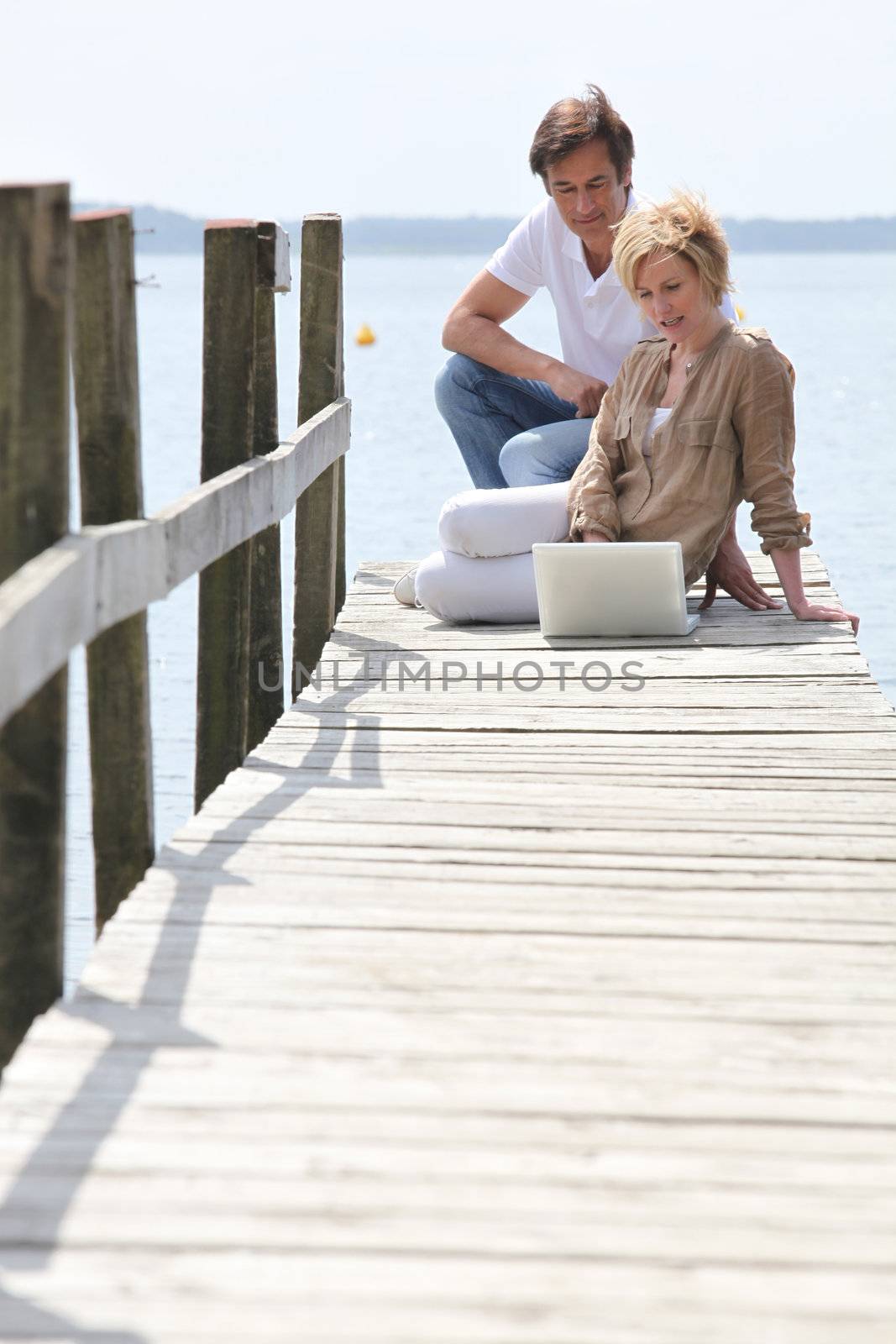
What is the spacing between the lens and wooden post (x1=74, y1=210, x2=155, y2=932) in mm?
2646

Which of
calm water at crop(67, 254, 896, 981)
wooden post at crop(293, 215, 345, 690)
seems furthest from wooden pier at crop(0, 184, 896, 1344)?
calm water at crop(67, 254, 896, 981)

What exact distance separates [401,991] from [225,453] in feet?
5.96

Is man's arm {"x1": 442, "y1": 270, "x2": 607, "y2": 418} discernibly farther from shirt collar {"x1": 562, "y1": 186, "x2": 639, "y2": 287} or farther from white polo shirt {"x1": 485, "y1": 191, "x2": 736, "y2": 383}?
shirt collar {"x1": 562, "y1": 186, "x2": 639, "y2": 287}

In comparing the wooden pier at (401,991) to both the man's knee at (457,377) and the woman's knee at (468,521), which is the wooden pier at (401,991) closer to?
the woman's knee at (468,521)

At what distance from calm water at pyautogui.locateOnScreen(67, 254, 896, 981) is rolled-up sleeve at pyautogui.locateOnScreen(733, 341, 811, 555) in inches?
104

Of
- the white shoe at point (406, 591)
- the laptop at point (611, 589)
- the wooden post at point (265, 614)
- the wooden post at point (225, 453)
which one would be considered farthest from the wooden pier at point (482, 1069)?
the white shoe at point (406, 591)

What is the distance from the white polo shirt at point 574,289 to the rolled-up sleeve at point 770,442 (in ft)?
2.70

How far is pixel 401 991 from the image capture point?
2.12 m

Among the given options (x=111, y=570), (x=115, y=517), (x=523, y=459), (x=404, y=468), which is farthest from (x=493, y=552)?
(x=404, y=468)

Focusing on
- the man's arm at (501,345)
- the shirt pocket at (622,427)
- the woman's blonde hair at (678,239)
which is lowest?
the shirt pocket at (622,427)

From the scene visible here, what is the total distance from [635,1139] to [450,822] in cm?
113

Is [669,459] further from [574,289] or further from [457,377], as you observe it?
[457,377]

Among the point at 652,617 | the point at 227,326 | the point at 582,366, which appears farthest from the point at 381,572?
the point at 227,326

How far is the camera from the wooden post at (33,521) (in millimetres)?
Result: 1945
